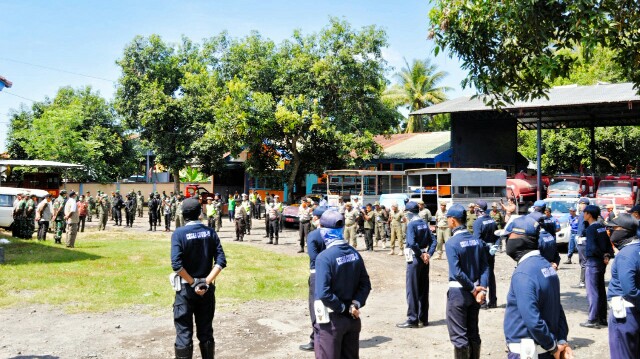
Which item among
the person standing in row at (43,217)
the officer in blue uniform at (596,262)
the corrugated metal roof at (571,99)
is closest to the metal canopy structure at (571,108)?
the corrugated metal roof at (571,99)

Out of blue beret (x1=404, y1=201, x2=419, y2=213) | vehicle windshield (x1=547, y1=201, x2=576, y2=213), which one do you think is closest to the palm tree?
vehicle windshield (x1=547, y1=201, x2=576, y2=213)

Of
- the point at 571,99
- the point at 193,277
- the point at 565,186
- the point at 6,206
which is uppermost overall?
the point at 571,99

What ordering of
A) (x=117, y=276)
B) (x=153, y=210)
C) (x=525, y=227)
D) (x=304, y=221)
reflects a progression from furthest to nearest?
(x=153, y=210)
(x=304, y=221)
(x=117, y=276)
(x=525, y=227)

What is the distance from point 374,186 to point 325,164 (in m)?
5.87

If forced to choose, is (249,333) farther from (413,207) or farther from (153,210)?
(153,210)

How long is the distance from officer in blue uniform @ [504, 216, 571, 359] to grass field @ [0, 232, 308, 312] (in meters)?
7.54

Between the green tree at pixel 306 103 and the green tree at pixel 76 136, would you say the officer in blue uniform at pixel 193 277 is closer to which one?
the green tree at pixel 306 103

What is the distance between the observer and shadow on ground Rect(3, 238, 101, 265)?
51.2ft

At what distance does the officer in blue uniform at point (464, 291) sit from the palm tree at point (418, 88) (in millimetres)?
43333

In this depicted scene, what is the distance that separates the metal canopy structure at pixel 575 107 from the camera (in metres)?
29.5

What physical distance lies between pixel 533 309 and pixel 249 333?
557cm

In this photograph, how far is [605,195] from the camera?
27.7 metres

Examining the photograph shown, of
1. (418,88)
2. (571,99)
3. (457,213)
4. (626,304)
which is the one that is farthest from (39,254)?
(418,88)

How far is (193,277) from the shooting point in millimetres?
6367
